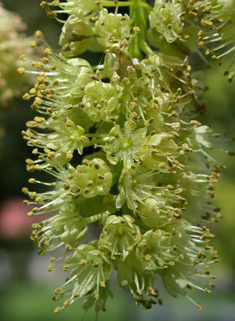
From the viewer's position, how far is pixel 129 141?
1.34 metres

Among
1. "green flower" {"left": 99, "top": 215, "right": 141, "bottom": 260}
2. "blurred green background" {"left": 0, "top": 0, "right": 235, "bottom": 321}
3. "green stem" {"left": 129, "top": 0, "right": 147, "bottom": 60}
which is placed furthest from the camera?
"blurred green background" {"left": 0, "top": 0, "right": 235, "bottom": 321}

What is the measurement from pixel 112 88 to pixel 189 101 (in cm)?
30

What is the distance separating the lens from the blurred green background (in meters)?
5.10

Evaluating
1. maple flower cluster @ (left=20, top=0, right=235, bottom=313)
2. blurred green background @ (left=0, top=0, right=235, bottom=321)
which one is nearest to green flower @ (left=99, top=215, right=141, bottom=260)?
maple flower cluster @ (left=20, top=0, right=235, bottom=313)

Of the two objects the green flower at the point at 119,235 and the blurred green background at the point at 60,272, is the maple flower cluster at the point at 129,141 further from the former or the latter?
the blurred green background at the point at 60,272

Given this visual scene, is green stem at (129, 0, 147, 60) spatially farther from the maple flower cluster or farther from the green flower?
the green flower

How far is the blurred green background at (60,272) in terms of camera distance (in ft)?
16.7

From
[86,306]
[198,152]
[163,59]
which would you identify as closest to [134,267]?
[86,306]

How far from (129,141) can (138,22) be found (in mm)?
455

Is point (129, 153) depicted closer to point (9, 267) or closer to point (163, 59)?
point (163, 59)

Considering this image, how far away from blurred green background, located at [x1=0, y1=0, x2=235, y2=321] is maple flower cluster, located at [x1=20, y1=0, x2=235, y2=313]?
2.72 meters

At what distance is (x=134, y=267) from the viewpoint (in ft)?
4.54

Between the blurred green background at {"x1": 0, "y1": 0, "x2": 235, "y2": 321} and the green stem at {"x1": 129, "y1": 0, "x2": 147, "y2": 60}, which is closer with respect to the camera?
the green stem at {"x1": 129, "y1": 0, "x2": 147, "y2": 60}

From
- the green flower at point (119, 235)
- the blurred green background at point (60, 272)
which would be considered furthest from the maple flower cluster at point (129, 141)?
the blurred green background at point (60, 272)
